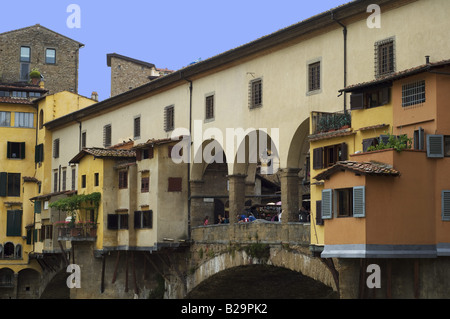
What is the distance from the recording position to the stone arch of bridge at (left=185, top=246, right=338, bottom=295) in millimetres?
35688

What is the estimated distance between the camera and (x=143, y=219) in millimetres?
49156

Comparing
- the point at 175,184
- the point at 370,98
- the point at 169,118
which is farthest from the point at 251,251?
the point at 169,118

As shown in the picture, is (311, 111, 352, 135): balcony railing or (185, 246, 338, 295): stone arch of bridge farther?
(185, 246, 338, 295): stone arch of bridge

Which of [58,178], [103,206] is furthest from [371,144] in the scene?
[58,178]

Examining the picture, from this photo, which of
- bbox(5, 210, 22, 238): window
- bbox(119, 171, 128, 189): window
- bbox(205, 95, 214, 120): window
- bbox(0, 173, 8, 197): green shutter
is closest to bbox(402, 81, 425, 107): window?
bbox(205, 95, 214, 120): window

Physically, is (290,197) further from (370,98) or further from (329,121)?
(370,98)

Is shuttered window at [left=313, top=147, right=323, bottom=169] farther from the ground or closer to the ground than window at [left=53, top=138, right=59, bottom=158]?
closer to the ground

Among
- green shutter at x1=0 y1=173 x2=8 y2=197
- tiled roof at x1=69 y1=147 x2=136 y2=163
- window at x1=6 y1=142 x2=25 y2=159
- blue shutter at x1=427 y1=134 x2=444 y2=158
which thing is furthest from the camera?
window at x1=6 y1=142 x2=25 y2=159

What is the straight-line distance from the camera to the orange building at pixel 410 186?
28.3 meters

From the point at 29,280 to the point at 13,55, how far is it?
2149 centimetres

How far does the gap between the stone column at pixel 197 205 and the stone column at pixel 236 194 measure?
14.1 feet

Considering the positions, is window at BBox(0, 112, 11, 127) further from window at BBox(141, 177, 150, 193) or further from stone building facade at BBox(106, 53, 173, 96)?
window at BBox(141, 177, 150, 193)

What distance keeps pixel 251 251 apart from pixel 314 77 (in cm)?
818

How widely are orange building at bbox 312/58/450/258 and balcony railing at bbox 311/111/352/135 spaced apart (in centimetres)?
407
